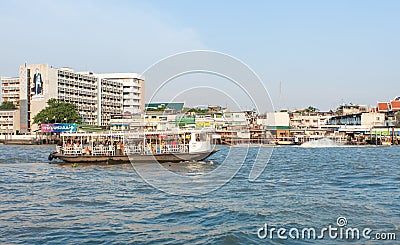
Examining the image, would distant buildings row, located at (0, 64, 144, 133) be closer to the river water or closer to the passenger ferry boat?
the passenger ferry boat

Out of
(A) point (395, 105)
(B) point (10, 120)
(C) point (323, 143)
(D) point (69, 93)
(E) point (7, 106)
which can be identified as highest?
(D) point (69, 93)

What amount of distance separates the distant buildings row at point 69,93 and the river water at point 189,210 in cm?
6973

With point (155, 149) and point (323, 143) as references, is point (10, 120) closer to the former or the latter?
point (323, 143)

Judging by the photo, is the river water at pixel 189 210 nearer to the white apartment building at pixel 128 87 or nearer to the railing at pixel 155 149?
the railing at pixel 155 149

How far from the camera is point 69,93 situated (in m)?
94.2

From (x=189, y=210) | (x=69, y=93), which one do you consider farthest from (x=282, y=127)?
(x=189, y=210)

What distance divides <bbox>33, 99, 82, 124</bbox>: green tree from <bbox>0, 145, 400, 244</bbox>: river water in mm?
58883

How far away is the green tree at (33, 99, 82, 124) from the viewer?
7969cm

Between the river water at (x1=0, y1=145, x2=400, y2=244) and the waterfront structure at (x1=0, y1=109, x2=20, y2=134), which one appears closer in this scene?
the river water at (x1=0, y1=145, x2=400, y2=244)

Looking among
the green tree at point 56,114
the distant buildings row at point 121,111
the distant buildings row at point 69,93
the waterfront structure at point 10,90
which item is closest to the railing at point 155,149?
the distant buildings row at point 121,111


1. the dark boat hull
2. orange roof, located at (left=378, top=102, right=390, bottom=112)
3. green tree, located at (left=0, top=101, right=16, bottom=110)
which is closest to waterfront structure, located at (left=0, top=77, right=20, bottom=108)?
green tree, located at (left=0, top=101, right=16, bottom=110)

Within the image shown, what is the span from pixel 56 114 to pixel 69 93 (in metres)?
15.6

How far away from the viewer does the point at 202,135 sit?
105 ft

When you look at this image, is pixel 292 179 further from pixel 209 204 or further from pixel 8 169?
pixel 8 169
